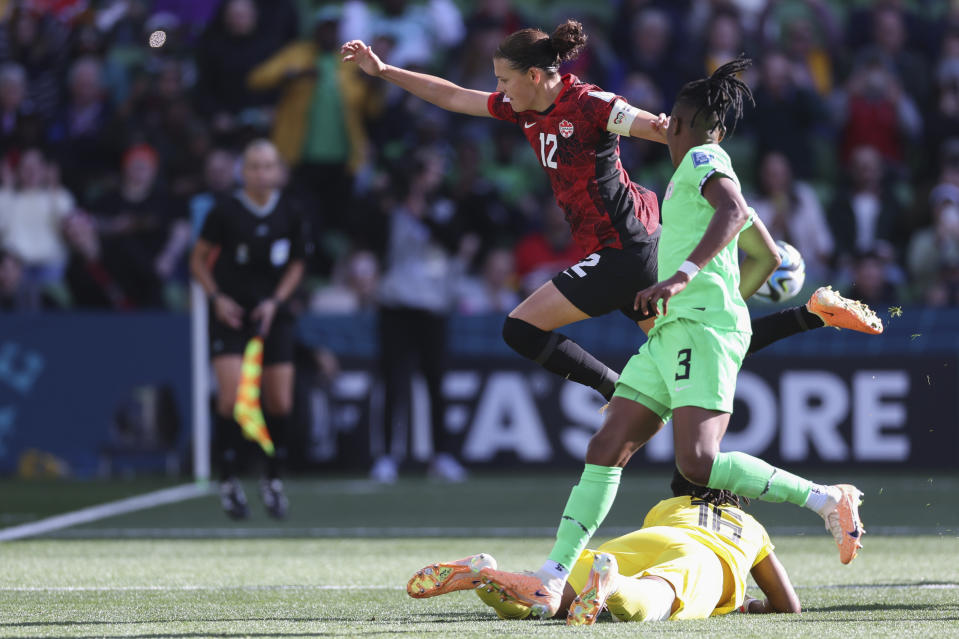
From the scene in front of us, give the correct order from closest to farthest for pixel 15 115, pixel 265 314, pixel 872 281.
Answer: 1. pixel 265 314
2. pixel 872 281
3. pixel 15 115

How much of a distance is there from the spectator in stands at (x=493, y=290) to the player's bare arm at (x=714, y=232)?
7.43 m

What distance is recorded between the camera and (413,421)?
11.8 m

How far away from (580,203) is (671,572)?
1813mm

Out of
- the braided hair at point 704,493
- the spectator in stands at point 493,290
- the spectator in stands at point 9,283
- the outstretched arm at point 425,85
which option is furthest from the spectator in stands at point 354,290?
the braided hair at point 704,493

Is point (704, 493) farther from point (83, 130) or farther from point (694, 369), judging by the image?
point (83, 130)

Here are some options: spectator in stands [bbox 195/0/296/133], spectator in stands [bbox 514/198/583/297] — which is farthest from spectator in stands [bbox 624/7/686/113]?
spectator in stands [bbox 195/0/296/133]

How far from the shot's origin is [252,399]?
413 inches

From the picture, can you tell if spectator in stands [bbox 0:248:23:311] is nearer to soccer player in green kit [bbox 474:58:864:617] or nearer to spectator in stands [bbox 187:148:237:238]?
spectator in stands [bbox 187:148:237:238]

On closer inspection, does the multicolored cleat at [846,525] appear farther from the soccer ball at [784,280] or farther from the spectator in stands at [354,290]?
the spectator in stands at [354,290]

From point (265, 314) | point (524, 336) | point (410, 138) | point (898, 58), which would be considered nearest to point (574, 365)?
point (524, 336)

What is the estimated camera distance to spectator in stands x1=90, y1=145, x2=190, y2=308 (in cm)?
1270

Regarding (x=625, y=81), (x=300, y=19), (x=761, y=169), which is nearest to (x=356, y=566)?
(x=761, y=169)

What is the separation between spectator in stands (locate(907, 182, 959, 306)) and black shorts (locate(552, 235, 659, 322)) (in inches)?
263

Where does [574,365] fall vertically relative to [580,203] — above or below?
below
